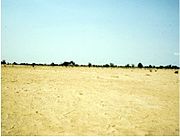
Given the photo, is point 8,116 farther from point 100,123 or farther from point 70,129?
point 100,123

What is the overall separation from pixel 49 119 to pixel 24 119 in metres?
0.92

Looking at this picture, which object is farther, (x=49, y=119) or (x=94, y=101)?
(x=94, y=101)

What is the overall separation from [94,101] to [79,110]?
2.21 metres

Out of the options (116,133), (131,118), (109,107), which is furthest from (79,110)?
(116,133)

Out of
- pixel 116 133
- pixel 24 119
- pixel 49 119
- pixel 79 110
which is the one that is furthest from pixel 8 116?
pixel 116 133

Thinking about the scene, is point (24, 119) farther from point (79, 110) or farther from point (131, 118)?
point (131, 118)

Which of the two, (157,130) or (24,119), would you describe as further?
(24,119)

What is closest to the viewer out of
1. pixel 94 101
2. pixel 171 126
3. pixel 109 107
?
pixel 171 126

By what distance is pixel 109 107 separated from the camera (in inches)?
428

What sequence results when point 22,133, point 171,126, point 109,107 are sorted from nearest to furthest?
1. point 22,133
2. point 171,126
3. point 109,107

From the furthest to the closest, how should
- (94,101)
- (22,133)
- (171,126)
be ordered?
(94,101) → (171,126) → (22,133)

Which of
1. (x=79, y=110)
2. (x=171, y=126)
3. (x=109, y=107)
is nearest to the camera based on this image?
(x=171, y=126)

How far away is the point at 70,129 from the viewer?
764cm

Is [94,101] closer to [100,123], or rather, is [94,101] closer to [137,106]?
[137,106]
